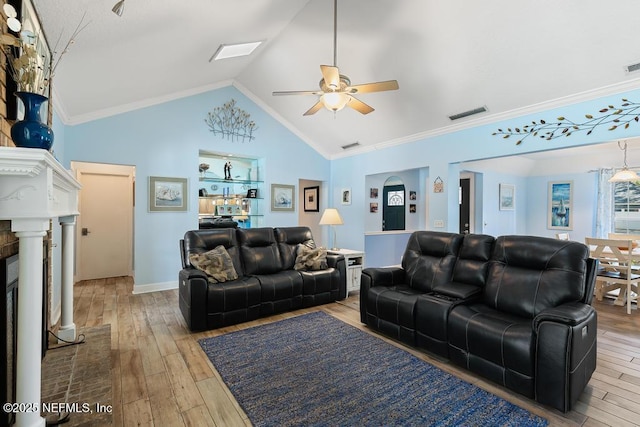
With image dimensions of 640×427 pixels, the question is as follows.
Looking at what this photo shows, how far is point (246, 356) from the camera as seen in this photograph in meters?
2.79

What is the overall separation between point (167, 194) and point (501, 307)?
16.2ft

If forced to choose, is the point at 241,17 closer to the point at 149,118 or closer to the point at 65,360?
the point at 149,118

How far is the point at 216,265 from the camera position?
3.67m

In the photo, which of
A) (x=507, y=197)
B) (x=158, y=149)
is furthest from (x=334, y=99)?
(x=507, y=197)

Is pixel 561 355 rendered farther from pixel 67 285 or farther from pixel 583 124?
pixel 67 285

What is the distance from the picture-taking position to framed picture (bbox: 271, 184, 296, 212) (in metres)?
6.32

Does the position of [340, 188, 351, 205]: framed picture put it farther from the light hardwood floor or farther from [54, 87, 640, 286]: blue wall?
the light hardwood floor

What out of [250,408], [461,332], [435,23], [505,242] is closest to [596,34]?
[435,23]

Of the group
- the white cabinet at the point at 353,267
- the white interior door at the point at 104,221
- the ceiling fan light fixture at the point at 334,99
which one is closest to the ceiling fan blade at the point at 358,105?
the ceiling fan light fixture at the point at 334,99

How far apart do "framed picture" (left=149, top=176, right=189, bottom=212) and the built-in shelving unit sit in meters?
0.42

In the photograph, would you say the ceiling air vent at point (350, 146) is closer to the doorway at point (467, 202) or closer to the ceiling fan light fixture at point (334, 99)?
the doorway at point (467, 202)

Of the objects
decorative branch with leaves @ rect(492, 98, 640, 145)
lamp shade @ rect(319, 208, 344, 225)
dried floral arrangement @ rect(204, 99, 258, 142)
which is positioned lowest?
lamp shade @ rect(319, 208, 344, 225)

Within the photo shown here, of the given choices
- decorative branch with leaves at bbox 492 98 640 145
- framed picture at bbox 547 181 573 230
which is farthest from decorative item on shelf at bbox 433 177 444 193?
framed picture at bbox 547 181 573 230

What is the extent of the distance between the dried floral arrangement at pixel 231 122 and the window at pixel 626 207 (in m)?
7.55
